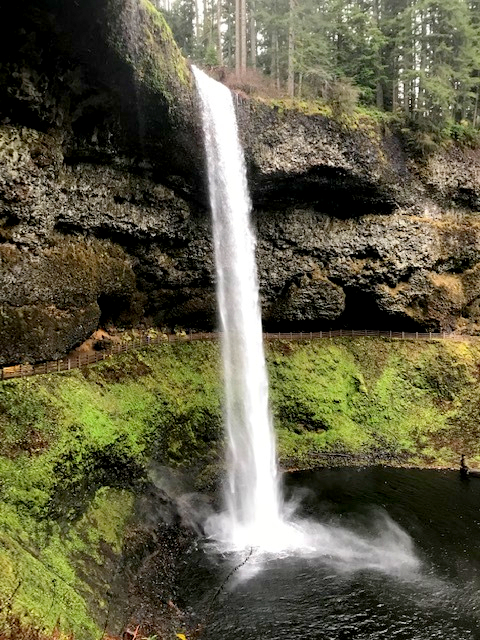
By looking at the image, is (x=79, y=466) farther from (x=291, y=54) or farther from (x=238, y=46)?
(x=291, y=54)

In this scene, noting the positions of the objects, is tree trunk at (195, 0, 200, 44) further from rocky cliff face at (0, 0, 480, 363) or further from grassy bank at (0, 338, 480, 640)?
grassy bank at (0, 338, 480, 640)

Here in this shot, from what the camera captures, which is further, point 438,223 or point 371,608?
point 438,223

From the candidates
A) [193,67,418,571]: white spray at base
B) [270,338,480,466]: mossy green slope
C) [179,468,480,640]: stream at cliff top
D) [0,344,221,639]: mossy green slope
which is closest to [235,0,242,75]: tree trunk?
[193,67,418,571]: white spray at base

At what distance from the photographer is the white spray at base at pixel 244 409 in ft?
57.7

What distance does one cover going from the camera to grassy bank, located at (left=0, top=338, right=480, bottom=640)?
1289 centimetres

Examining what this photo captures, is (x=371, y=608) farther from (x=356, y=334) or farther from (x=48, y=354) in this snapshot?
(x=356, y=334)

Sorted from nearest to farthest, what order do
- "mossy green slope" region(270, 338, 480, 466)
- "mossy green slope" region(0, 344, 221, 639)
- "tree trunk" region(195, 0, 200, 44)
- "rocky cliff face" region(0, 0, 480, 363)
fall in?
"mossy green slope" region(0, 344, 221, 639), "rocky cliff face" region(0, 0, 480, 363), "mossy green slope" region(270, 338, 480, 466), "tree trunk" region(195, 0, 200, 44)

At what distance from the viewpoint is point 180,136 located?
22.3 metres

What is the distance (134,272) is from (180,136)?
7.95 meters

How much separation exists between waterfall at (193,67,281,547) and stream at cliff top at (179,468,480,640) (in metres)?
2.04

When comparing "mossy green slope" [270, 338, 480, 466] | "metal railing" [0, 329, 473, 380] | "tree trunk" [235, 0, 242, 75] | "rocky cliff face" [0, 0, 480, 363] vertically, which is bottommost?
"mossy green slope" [270, 338, 480, 466]

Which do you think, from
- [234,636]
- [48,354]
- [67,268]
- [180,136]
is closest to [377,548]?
[234,636]

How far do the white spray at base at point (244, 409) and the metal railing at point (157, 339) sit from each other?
313 centimetres

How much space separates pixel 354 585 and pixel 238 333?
46.9 ft
